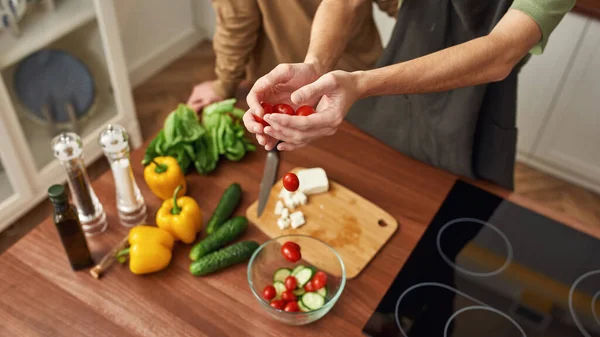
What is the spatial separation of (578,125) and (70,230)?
2.11 m

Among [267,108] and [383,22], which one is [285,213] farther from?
[383,22]

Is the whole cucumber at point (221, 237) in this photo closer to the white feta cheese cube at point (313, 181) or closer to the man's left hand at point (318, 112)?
the white feta cheese cube at point (313, 181)

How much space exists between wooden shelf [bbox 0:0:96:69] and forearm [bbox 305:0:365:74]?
1.34 meters

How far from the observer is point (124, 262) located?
113 cm

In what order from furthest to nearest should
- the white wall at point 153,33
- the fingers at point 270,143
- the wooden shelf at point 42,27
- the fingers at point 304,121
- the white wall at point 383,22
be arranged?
the white wall at point 153,33 → the white wall at point 383,22 → the wooden shelf at point 42,27 → the fingers at point 270,143 → the fingers at point 304,121

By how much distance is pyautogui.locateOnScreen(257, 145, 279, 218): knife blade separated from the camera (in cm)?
112

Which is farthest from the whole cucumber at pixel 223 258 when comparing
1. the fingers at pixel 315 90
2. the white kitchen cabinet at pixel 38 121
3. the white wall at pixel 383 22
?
the white wall at pixel 383 22

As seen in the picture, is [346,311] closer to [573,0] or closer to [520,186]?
[573,0]

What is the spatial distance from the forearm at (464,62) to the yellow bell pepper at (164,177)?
468 millimetres

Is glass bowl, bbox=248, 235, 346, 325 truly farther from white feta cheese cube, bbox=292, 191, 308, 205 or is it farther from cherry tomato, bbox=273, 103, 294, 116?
cherry tomato, bbox=273, 103, 294, 116

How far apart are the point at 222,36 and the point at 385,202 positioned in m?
0.71

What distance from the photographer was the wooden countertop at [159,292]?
3.39ft

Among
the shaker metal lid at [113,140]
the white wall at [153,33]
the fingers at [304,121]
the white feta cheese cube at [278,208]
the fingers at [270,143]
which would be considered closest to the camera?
the fingers at [304,121]

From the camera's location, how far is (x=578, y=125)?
236 cm
